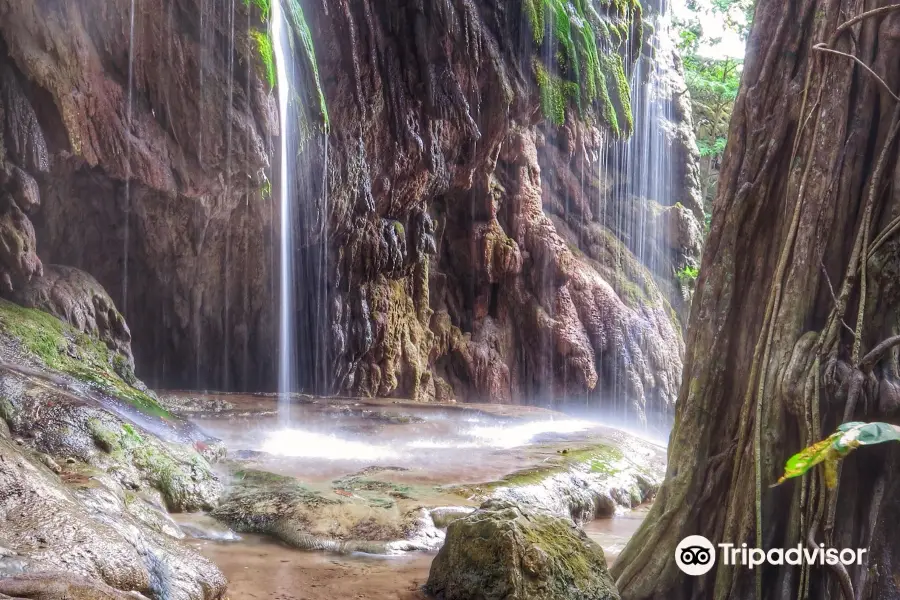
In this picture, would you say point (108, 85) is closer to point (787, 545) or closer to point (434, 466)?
point (434, 466)

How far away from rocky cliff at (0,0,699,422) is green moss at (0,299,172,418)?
1.15m

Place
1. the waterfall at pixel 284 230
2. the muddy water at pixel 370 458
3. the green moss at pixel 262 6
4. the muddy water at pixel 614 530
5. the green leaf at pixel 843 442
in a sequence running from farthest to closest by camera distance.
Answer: the waterfall at pixel 284 230, the green moss at pixel 262 6, the muddy water at pixel 614 530, the muddy water at pixel 370 458, the green leaf at pixel 843 442

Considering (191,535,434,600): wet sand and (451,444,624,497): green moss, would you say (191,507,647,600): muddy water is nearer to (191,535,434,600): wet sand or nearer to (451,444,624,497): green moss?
(191,535,434,600): wet sand

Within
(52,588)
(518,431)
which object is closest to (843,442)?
(52,588)

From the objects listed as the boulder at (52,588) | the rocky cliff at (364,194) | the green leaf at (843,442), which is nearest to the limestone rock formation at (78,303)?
the rocky cliff at (364,194)

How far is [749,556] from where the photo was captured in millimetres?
3848

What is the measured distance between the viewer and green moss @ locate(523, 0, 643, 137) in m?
18.5

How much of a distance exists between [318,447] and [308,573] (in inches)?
177

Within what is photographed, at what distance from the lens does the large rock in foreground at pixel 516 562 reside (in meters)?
4.45

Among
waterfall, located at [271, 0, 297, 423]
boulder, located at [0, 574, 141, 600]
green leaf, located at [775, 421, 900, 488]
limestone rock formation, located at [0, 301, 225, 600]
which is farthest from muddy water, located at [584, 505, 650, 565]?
waterfall, located at [271, 0, 297, 423]

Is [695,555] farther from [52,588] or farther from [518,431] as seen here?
[518,431]

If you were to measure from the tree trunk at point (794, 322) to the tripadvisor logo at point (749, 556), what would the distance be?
0.04 meters

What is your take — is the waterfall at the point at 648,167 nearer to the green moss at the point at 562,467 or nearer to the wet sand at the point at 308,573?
the green moss at the point at 562,467

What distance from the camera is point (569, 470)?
8.62 m
